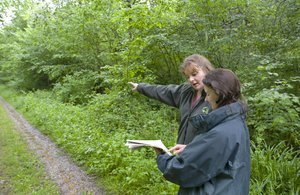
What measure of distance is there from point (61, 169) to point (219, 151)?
4.49m

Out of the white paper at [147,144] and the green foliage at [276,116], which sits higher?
the white paper at [147,144]

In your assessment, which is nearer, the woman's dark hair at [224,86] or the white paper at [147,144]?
the woman's dark hair at [224,86]

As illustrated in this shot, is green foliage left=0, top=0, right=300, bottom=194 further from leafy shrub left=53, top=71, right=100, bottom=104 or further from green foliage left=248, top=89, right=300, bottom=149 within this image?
leafy shrub left=53, top=71, right=100, bottom=104

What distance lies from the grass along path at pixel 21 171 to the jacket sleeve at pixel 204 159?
340 cm

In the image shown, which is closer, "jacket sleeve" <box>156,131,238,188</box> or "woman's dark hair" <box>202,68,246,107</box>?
"jacket sleeve" <box>156,131,238,188</box>

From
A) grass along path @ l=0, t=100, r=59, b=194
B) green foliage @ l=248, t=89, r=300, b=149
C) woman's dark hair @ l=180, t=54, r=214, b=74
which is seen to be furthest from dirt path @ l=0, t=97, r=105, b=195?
green foliage @ l=248, t=89, r=300, b=149

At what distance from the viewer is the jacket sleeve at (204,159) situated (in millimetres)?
1366

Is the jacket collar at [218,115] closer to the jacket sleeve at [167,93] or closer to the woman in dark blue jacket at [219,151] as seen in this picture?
the woman in dark blue jacket at [219,151]

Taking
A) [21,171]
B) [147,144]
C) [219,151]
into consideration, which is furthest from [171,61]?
[219,151]

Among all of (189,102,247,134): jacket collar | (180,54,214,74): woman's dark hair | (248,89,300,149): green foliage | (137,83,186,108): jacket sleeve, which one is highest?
(180,54,214,74): woman's dark hair

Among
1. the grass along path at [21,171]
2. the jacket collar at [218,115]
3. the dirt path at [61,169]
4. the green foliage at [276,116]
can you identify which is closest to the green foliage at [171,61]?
the green foliage at [276,116]

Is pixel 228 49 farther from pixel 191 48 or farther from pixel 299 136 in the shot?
pixel 299 136

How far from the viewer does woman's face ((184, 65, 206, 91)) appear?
7.24ft

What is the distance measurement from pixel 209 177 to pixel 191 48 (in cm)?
598
